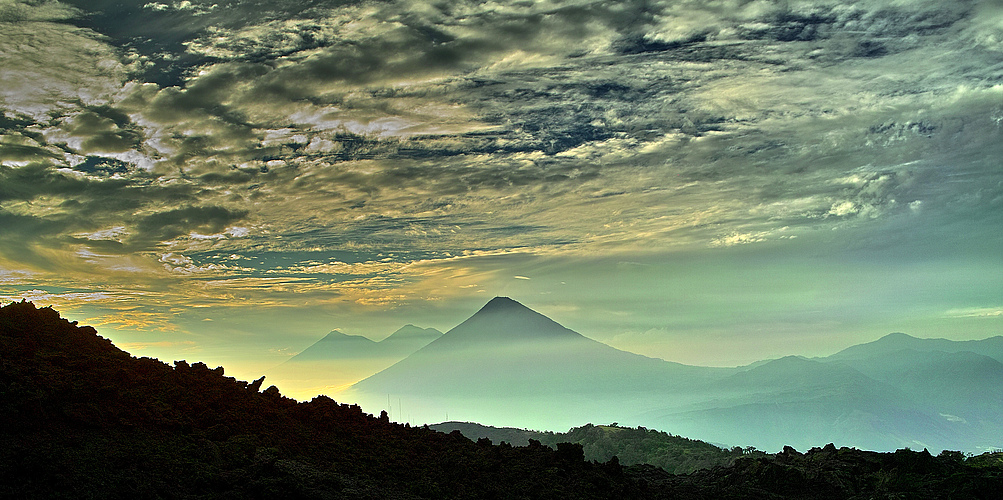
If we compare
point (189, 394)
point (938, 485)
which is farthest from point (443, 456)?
point (938, 485)

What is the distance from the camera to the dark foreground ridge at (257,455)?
34.4 feet

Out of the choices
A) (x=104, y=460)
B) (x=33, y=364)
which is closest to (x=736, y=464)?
(x=104, y=460)

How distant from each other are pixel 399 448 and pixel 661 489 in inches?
288

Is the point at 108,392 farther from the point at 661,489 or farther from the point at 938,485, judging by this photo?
the point at 938,485

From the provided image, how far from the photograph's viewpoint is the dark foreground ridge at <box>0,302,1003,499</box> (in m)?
10.5

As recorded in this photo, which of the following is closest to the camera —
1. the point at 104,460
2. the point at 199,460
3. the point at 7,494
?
the point at 7,494

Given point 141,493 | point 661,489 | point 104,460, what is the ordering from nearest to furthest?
point 141,493 → point 104,460 → point 661,489

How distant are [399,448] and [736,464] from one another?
11559 mm

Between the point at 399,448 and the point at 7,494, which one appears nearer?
the point at 7,494

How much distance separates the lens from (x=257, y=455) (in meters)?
12.4

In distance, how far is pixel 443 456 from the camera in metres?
15.2

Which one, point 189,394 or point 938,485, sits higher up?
point 189,394

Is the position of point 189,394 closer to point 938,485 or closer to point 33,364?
point 33,364

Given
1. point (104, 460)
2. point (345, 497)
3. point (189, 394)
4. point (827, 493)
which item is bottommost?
point (827, 493)
